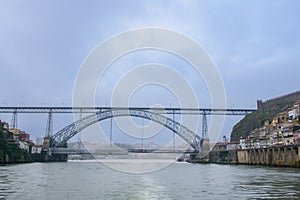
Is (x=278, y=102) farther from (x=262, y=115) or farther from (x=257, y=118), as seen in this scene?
(x=257, y=118)

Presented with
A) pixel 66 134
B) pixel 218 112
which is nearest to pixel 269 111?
pixel 218 112

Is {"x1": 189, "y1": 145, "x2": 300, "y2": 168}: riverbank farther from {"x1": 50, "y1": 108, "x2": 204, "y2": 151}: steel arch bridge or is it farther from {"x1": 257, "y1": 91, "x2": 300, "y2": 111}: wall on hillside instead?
{"x1": 257, "y1": 91, "x2": 300, "y2": 111}: wall on hillside

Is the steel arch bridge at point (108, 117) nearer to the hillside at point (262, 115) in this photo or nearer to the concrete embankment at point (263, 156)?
the concrete embankment at point (263, 156)

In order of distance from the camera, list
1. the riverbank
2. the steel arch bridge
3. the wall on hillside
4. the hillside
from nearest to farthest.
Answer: the riverbank
the steel arch bridge
the hillside
the wall on hillside

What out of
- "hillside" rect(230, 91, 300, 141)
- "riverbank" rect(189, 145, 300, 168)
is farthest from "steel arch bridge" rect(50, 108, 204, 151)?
"hillside" rect(230, 91, 300, 141)

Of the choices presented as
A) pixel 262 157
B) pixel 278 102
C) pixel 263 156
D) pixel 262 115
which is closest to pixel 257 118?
pixel 262 115

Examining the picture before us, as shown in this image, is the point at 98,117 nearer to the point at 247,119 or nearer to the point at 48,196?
the point at 247,119
